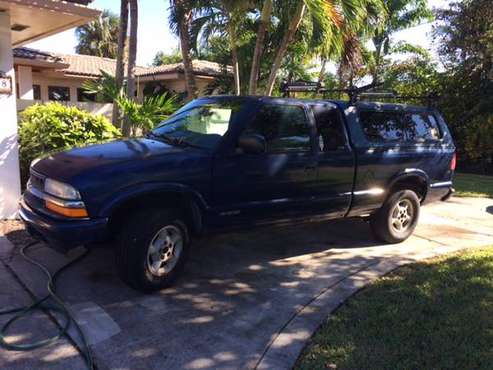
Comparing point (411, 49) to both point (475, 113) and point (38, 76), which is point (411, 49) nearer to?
point (475, 113)

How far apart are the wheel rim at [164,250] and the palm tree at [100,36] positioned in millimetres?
36826

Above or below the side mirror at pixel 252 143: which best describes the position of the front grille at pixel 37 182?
below

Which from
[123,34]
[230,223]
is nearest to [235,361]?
[230,223]

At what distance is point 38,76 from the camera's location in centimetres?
2034

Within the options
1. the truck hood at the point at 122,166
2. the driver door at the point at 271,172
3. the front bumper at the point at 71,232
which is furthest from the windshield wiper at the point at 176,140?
the front bumper at the point at 71,232

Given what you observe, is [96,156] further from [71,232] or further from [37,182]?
[71,232]

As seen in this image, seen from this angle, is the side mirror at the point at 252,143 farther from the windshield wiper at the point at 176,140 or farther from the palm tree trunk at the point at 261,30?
the palm tree trunk at the point at 261,30

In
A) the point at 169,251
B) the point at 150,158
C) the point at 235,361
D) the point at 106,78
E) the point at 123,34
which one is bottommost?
the point at 235,361

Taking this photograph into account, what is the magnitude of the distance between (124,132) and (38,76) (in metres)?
14.2

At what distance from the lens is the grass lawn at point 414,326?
3.33m

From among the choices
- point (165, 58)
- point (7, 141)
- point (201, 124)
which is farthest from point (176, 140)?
point (165, 58)

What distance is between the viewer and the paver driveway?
3.35 metres

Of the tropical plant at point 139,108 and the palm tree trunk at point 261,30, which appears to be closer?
the tropical plant at point 139,108

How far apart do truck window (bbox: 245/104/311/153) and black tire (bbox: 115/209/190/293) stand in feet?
4.06
